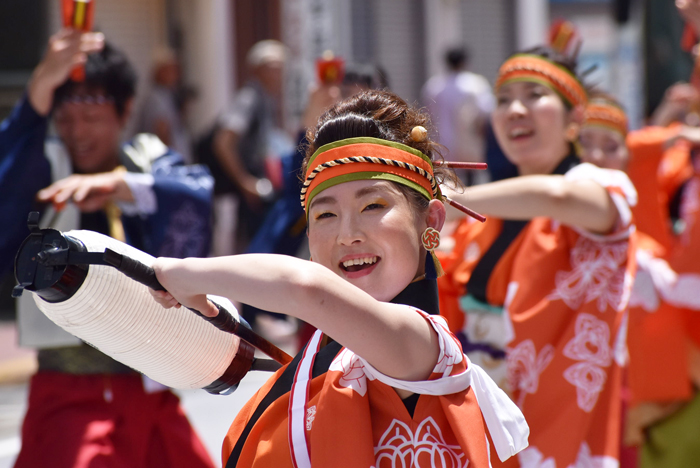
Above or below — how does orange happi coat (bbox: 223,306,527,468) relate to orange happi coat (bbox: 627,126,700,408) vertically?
above

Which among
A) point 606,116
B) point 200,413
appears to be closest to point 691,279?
point 606,116

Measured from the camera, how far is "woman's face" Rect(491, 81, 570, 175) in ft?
8.91

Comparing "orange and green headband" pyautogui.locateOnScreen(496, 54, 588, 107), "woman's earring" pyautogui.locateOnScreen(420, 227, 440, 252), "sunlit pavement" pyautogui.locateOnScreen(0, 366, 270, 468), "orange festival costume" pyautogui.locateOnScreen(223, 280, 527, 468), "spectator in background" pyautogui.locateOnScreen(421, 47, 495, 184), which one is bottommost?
"sunlit pavement" pyautogui.locateOnScreen(0, 366, 270, 468)

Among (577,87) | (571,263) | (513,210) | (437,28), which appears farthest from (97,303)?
(437,28)

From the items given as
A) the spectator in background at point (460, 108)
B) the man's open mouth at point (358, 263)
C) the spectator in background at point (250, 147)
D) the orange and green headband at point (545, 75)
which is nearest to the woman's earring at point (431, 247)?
the man's open mouth at point (358, 263)

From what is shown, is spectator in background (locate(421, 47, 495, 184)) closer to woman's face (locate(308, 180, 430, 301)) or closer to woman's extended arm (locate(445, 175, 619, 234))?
woman's extended arm (locate(445, 175, 619, 234))

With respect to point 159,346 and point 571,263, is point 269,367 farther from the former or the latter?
point 571,263

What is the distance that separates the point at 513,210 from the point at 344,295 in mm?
1080

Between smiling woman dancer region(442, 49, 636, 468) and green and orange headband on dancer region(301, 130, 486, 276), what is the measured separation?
62 centimetres

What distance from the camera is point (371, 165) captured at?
151cm

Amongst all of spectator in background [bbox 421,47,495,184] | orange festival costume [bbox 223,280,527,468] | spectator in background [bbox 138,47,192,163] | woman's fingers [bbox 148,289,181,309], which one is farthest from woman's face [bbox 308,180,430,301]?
spectator in background [bbox 421,47,495,184]

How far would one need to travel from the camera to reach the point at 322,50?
27.6 ft

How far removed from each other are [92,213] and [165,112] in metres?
5.03

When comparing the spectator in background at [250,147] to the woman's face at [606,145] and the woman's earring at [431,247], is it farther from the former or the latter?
the woman's earring at [431,247]
